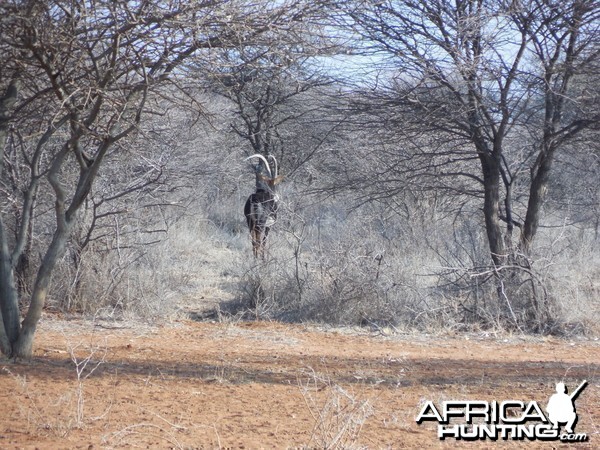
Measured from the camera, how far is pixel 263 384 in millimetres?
6543

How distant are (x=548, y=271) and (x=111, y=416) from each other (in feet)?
25.3

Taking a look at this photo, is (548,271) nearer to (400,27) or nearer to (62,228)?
(400,27)

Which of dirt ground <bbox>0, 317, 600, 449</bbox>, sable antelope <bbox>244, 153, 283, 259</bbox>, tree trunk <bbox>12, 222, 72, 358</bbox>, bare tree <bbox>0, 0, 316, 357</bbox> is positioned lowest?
dirt ground <bbox>0, 317, 600, 449</bbox>

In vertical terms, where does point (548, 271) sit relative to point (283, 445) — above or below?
above

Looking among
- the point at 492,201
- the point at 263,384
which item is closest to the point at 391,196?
the point at 492,201

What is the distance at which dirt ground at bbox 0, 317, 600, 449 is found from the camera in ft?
15.9

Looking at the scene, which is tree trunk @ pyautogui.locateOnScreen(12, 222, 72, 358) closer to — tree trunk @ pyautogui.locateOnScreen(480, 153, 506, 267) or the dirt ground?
the dirt ground

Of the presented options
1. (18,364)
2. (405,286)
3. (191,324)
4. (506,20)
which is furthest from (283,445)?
(506,20)

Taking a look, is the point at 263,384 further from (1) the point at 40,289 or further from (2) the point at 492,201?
(2) the point at 492,201

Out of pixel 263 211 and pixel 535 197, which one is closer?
pixel 535 197

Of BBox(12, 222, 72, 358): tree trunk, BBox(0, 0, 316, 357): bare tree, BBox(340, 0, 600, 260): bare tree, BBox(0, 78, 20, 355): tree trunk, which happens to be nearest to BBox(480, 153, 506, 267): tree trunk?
BBox(340, 0, 600, 260): bare tree

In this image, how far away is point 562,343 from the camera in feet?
Answer: 33.0

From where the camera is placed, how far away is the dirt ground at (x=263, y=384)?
4840 mm

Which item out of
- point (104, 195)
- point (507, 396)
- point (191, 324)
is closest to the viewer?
point (507, 396)
